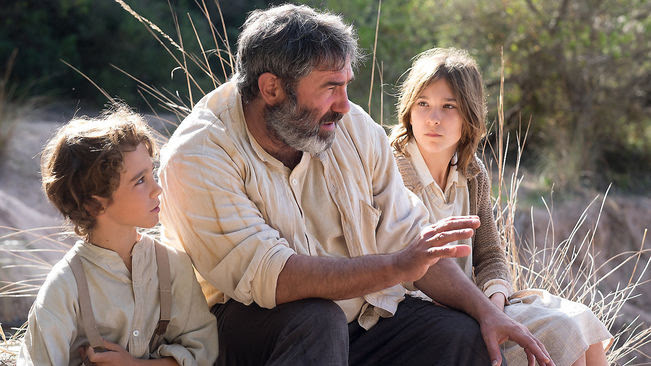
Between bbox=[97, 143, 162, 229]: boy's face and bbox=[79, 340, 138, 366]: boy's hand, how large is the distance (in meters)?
0.35

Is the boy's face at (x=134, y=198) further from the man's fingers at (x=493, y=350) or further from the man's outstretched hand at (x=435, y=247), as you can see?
the man's fingers at (x=493, y=350)

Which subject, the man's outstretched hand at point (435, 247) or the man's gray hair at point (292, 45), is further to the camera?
the man's gray hair at point (292, 45)

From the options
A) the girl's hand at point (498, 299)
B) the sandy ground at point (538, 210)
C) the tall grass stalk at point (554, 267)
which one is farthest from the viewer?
the sandy ground at point (538, 210)

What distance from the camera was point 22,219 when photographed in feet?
19.1

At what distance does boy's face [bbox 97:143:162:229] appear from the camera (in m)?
A: 2.30

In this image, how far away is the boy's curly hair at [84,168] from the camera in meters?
2.27

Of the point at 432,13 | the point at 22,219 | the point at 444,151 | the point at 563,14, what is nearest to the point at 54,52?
the point at 22,219

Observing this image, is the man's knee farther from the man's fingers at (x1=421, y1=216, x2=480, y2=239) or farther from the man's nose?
the man's nose

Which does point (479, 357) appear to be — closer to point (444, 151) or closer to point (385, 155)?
point (385, 155)

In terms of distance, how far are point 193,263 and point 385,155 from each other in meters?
0.76

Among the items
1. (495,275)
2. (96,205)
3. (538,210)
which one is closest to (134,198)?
(96,205)

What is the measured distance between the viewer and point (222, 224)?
7.73ft

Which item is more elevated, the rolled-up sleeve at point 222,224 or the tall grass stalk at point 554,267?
the rolled-up sleeve at point 222,224

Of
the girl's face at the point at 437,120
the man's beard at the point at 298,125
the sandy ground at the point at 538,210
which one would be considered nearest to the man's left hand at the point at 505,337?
the man's beard at the point at 298,125
